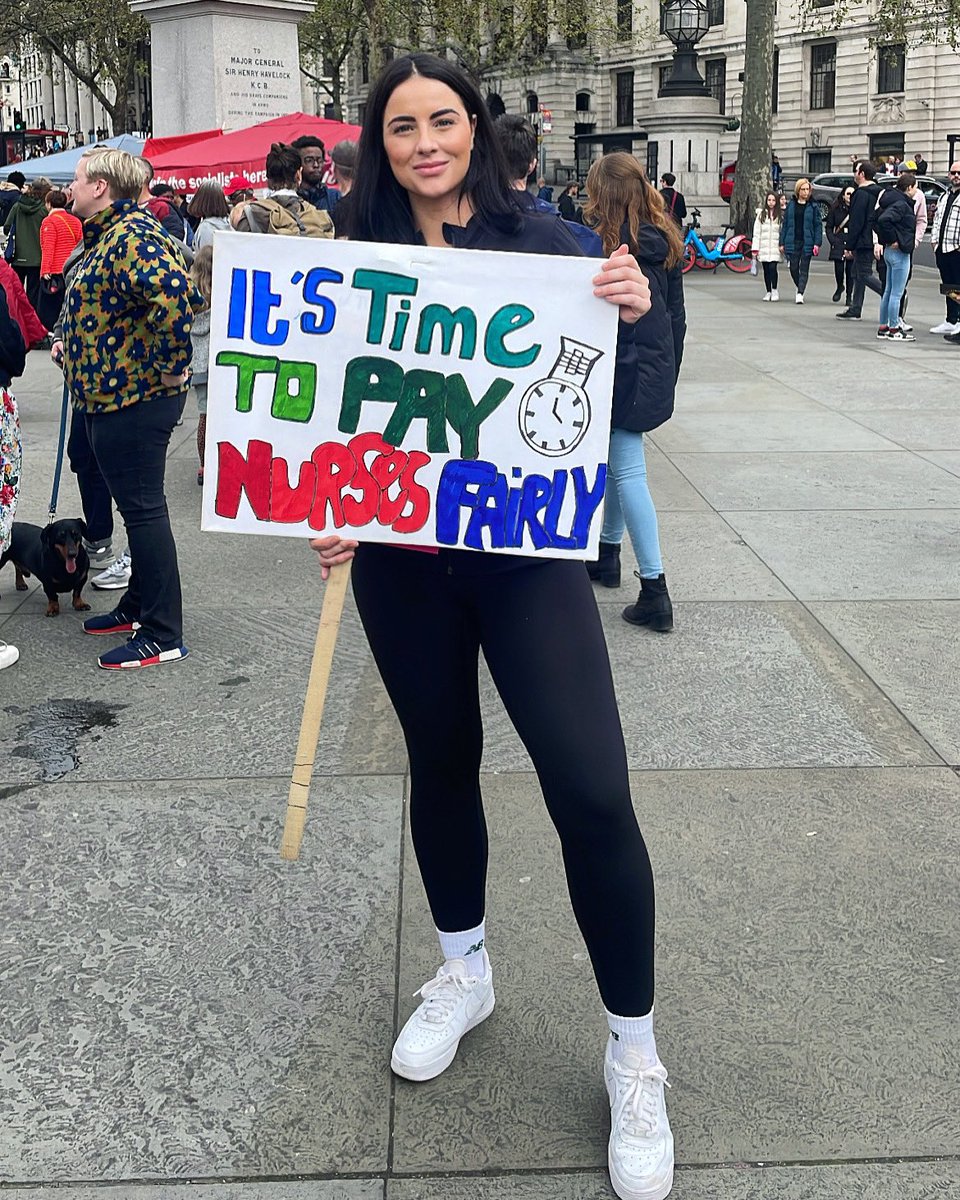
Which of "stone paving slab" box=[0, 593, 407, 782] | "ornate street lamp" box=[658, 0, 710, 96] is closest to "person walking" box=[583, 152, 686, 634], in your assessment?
"stone paving slab" box=[0, 593, 407, 782]

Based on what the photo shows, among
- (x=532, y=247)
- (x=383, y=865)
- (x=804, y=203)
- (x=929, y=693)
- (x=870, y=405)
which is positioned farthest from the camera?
(x=804, y=203)

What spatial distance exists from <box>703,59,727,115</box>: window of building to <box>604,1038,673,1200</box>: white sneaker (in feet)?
204

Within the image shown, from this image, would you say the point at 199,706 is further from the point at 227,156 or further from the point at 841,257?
the point at 841,257

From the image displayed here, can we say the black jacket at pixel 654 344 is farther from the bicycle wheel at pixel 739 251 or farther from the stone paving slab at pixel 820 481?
the bicycle wheel at pixel 739 251

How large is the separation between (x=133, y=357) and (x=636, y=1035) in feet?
11.4

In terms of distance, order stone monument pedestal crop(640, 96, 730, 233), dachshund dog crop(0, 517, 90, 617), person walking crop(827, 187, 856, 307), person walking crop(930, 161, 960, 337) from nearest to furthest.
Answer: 1. dachshund dog crop(0, 517, 90, 617)
2. person walking crop(930, 161, 960, 337)
3. person walking crop(827, 187, 856, 307)
4. stone monument pedestal crop(640, 96, 730, 233)

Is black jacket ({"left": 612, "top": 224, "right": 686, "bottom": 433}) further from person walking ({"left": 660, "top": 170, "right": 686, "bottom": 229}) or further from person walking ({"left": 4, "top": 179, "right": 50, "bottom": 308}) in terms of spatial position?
person walking ({"left": 660, "top": 170, "right": 686, "bottom": 229})

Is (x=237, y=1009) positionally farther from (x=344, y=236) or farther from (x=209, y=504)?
(x=344, y=236)

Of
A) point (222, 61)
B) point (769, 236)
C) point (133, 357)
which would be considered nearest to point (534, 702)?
point (133, 357)

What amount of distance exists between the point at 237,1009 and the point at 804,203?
18.9 metres

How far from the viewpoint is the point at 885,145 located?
5338 cm

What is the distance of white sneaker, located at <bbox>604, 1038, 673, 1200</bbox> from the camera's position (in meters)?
2.44

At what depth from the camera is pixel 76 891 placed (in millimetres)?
3590

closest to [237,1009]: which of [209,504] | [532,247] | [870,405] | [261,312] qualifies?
[209,504]
